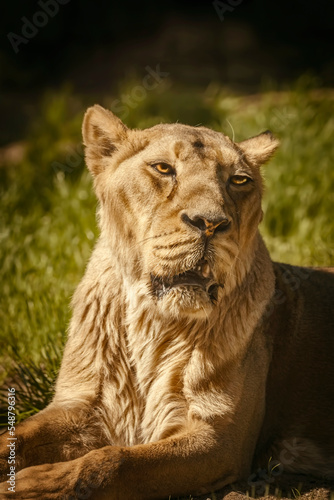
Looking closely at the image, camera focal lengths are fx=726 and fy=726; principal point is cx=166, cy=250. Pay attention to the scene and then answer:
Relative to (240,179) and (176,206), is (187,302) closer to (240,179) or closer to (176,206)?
(176,206)

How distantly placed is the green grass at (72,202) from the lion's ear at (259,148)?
54cm

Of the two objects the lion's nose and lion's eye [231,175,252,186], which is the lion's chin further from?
lion's eye [231,175,252,186]

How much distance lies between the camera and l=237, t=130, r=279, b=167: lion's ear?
4047mm

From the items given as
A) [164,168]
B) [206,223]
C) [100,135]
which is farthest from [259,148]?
[206,223]

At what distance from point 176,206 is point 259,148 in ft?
3.17

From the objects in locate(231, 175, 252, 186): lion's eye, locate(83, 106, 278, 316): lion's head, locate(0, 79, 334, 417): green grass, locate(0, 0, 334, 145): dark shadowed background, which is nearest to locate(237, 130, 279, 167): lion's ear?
locate(83, 106, 278, 316): lion's head

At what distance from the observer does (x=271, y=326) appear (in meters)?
3.97

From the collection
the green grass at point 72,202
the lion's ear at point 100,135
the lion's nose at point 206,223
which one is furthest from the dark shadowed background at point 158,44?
the lion's nose at point 206,223

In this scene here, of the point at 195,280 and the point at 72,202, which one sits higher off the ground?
the point at 72,202

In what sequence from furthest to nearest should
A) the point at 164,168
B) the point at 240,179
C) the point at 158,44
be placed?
1. the point at 158,44
2. the point at 240,179
3. the point at 164,168

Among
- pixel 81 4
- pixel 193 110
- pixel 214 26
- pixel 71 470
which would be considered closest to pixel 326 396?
pixel 71 470

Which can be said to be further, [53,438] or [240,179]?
[240,179]

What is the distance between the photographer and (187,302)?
337cm

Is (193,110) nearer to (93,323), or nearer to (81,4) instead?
(81,4)
